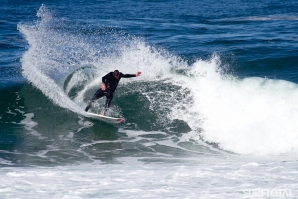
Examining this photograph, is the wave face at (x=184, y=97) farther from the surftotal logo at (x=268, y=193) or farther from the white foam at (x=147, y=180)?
the surftotal logo at (x=268, y=193)

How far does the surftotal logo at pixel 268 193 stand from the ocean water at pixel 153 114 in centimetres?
2

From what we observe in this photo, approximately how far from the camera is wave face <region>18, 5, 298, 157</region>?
12.7 meters

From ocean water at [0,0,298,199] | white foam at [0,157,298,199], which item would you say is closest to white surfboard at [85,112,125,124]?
ocean water at [0,0,298,199]

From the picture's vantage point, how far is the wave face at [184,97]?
12.7 metres

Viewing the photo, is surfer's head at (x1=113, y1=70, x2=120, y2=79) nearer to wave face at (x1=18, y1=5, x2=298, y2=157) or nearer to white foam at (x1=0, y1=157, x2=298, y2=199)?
wave face at (x1=18, y1=5, x2=298, y2=157)

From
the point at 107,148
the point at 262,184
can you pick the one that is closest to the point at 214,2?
the point at 107,148

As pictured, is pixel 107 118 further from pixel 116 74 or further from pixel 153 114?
pixel 153 114

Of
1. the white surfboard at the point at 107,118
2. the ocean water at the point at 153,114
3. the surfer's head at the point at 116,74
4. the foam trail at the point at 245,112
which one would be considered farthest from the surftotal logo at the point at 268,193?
the surfer's head at the point at 116,74

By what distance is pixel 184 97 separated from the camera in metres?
15.1

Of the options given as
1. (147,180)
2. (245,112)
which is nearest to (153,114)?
(245,112)

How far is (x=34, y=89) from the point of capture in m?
17.0

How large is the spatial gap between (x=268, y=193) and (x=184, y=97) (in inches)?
299

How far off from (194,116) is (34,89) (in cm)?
606

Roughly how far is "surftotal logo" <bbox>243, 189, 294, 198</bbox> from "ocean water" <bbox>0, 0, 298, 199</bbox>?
0.02 metres
